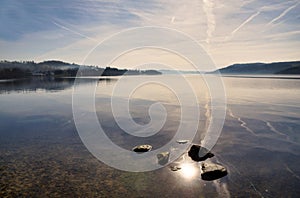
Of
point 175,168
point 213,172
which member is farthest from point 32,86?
point 213,172

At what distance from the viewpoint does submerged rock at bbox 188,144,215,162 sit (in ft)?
56.7

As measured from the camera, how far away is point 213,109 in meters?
36.2

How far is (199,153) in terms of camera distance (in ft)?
58.4

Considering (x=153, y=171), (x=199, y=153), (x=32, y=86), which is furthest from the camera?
(x=32, y=86)

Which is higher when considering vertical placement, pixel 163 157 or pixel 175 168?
pixel 163 157

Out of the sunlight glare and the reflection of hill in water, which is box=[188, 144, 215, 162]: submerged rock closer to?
the sunlight glare

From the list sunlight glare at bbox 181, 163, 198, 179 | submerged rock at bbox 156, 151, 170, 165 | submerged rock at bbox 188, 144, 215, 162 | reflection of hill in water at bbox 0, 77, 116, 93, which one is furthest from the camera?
reflection of hill in water at bbox 0, 77, 116, 93

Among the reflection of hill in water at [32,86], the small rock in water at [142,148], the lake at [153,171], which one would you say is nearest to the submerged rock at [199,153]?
the lake at [153,171]

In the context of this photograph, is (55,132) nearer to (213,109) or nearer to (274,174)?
(274,174)

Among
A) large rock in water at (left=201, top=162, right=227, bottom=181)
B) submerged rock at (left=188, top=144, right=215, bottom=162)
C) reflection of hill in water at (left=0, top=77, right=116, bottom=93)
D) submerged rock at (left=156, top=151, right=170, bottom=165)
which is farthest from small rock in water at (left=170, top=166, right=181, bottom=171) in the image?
reflection of hill in water at (left=0, top=77, right=116, bottom=93)

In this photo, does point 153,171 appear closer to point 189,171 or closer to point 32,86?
point 189,171

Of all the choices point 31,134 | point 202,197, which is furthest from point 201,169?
point 31,134

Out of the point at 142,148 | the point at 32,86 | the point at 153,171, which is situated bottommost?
the point at 32,86

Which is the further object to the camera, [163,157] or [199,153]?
[199,153]
